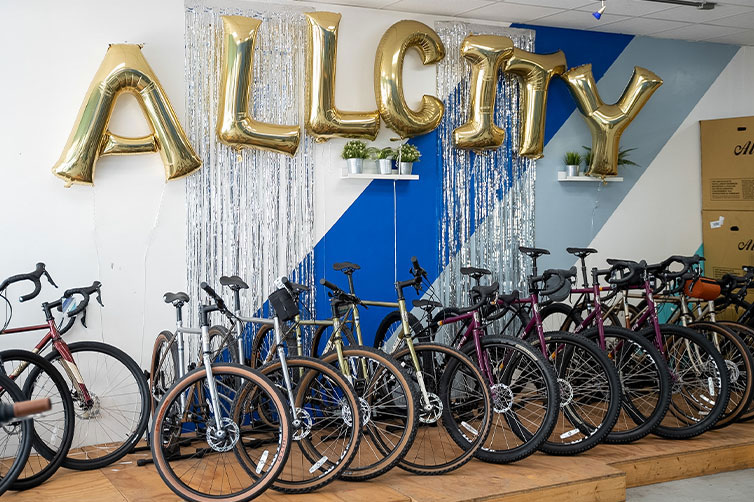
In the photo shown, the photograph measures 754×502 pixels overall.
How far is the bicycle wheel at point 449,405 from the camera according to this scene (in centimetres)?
409

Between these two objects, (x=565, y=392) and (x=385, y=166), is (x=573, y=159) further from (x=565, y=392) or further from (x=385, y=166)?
(x=565, y=392)

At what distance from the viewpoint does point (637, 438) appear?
4.61m

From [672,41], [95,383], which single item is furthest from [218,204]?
[672,41]

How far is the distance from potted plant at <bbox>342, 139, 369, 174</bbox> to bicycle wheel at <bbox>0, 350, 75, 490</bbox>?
2.07 meters

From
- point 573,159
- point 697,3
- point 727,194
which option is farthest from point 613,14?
point 727,194

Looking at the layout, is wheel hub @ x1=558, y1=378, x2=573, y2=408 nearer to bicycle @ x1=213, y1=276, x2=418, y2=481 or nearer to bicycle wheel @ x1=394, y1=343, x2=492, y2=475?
bicycle wheel @ x1=394, y1=343, x2=492, y2=475

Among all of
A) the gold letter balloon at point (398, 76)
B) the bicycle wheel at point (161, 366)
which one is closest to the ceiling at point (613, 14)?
the gold letter balloon at point (398, 76)

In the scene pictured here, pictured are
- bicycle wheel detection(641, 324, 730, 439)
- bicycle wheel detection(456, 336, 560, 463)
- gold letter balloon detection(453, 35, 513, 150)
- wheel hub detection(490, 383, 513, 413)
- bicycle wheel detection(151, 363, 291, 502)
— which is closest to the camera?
bicycle wheel detection(151, 363, 291, 502)

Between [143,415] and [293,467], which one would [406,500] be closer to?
[293,467]

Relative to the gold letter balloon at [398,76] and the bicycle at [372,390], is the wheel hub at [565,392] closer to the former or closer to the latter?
the bicycle at [372,390]

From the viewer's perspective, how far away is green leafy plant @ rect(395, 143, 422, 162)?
5340 mm

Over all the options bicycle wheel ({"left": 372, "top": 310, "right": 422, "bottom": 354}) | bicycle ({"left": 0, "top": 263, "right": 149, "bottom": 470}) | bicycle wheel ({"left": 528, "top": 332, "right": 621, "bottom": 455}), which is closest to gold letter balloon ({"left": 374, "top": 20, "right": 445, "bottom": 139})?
bicycle wheel ({"left": 372, "top": 310, "right": 422, "bottom": 354})

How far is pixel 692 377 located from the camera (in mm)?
4918

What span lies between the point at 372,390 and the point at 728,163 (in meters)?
3.79
